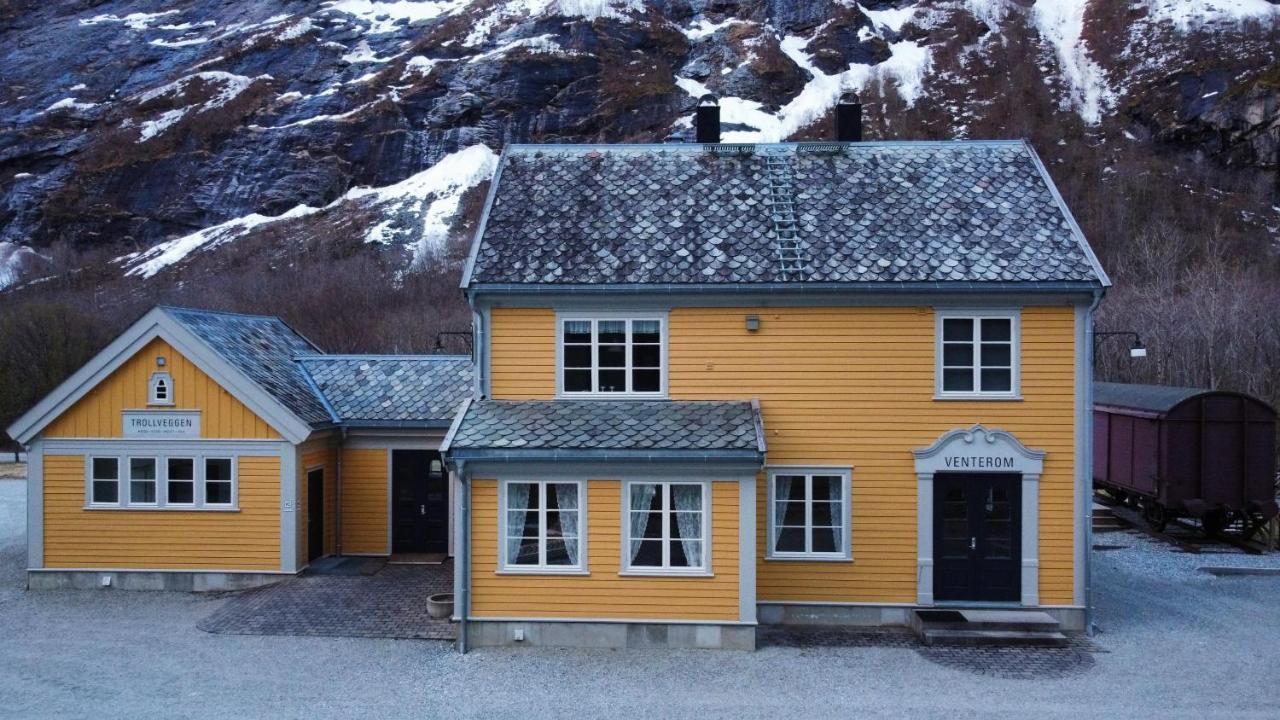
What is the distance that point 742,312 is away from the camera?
15.0 metres

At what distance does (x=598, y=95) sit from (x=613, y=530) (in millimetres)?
109007

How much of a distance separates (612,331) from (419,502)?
276 inches

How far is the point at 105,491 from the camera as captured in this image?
17.5 metres

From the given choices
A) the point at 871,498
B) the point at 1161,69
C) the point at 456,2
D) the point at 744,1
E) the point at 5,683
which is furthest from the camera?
the point at 456,2

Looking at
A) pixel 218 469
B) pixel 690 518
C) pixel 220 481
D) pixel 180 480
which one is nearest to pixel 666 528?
pixel 690 518

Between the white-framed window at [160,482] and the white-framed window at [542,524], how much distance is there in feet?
21.0

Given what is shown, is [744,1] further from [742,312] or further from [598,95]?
[742,312]

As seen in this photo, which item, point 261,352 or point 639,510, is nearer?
point 639,510

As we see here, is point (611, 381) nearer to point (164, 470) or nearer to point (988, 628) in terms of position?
point (988, 628)

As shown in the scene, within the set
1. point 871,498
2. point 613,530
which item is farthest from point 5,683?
point 871,498

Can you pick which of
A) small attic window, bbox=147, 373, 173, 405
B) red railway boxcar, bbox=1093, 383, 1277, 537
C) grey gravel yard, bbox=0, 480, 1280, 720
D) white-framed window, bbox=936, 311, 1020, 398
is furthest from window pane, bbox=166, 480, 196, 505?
red railway boxcar, bbox=1093, 383, 1277, 537

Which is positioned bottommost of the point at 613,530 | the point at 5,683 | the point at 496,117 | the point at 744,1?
the point at 5,683

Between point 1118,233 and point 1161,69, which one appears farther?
point 1161,69

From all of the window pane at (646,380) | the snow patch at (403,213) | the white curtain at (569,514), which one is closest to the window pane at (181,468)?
the white curtain at (569,514)
